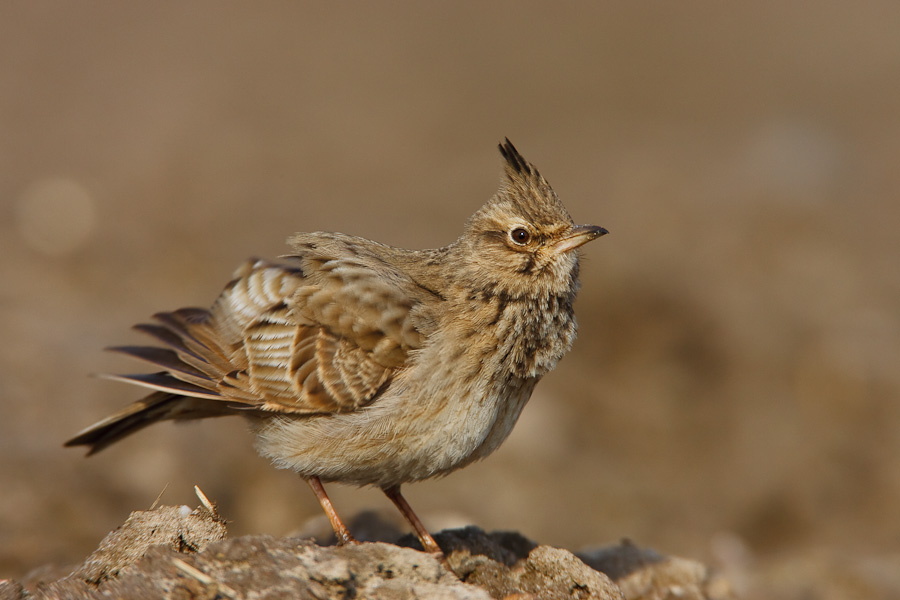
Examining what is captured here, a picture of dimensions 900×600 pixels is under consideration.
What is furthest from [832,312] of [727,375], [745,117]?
[745,117]

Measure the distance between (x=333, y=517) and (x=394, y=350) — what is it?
103cm

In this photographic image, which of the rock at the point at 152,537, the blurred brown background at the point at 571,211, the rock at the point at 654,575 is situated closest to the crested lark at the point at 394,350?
the rock at the point at 152,537

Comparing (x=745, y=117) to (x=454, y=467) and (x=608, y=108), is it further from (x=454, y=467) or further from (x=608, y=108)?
(x=454, y=467)

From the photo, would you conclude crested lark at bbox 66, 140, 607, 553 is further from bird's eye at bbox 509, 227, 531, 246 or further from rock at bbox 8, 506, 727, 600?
rock at bbox 8, 506, 727, 600

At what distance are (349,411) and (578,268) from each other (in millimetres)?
1631

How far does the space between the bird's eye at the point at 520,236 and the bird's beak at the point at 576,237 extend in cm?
17

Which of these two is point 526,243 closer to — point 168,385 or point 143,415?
point 168,385

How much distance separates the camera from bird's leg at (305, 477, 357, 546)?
19.2 ft

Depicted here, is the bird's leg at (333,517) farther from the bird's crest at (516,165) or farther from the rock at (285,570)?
the bird's crest at (516,165)

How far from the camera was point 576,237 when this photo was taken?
6.02 meters

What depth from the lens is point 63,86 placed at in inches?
773

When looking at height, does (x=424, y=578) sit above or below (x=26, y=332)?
above

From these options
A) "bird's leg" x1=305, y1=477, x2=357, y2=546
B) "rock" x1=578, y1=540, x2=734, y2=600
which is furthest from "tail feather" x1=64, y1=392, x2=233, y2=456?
"rock" x1=578, y1=540, x2=734, y2=600

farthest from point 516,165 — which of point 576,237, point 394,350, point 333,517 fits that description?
point 333,517
